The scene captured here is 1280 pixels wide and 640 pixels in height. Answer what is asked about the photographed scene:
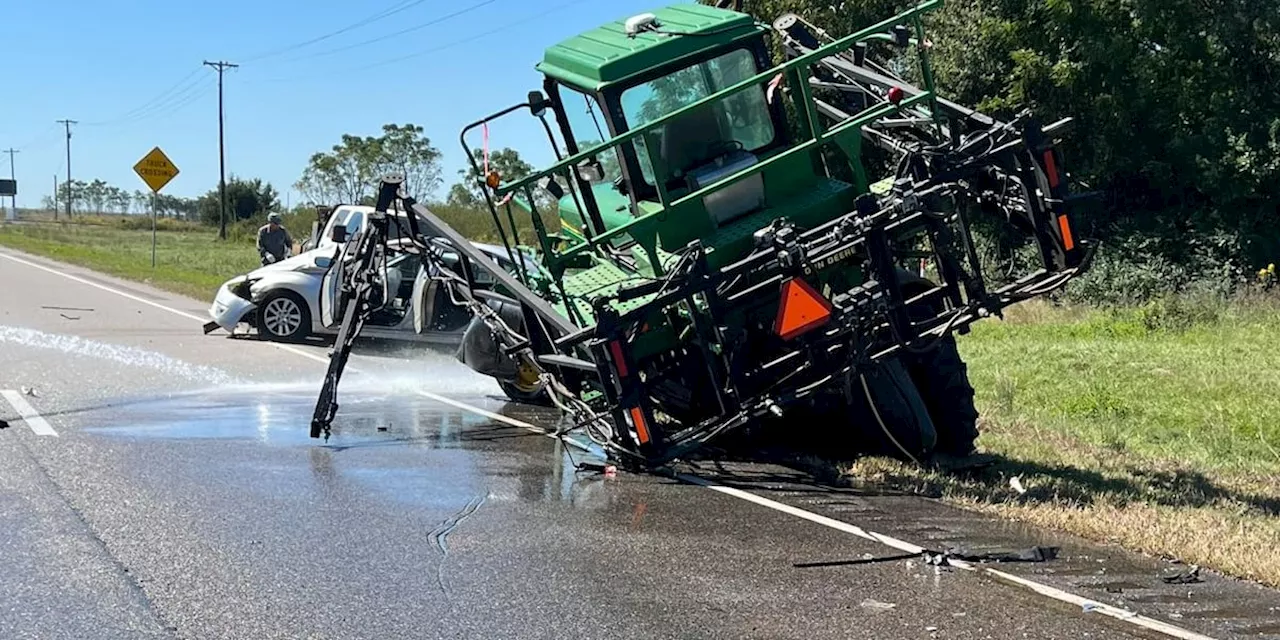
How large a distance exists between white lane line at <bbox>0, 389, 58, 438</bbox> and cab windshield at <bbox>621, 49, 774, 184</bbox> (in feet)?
16.1

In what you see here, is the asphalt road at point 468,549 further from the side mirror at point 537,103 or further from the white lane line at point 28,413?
the side mirror at point 537,103

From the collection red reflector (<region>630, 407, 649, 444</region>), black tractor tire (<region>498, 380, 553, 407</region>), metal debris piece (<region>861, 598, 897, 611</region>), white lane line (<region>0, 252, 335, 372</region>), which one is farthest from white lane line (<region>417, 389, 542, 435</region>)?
metal debris piece (<region>861, 598, 897, 611</region>)

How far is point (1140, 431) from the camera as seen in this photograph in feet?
33.6

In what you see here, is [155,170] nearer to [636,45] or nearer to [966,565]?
[636,45]

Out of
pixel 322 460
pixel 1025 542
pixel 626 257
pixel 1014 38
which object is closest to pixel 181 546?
pixel 322 460

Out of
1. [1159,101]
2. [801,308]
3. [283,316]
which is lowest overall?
[283,316]

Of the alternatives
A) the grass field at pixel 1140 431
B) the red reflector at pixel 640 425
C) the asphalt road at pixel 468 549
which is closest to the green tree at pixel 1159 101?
the grass field at pixel 1140 431

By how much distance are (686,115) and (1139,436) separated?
5012 mm

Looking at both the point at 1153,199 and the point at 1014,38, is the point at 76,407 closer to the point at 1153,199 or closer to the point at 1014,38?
the point at 1014,38

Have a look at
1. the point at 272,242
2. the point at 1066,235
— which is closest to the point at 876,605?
the point at 1066,235

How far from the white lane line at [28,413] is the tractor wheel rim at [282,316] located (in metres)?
5.53

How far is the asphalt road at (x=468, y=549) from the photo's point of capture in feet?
16.7

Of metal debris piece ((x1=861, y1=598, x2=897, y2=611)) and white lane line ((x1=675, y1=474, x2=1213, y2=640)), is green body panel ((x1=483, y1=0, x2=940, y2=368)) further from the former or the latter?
metal debris piece ((x1=861, y1=598, x2=897, y2=611))

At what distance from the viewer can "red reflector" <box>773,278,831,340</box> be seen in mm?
7035
